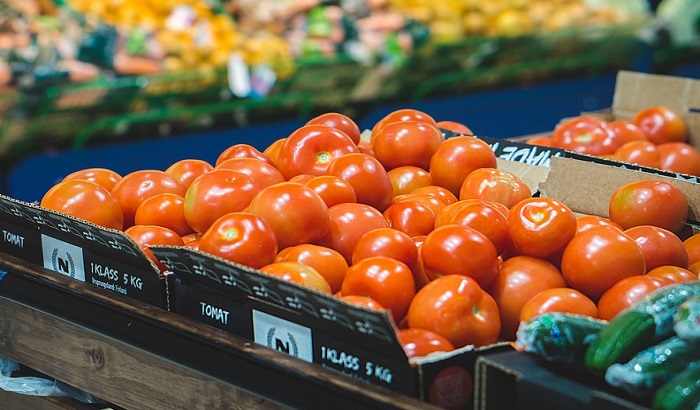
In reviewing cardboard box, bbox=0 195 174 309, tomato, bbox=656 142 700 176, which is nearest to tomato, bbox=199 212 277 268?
cardboard box, bbox=0 195 174 309

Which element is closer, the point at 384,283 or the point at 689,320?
the point at 689,320

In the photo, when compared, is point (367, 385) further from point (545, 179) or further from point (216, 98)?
point (216, 98)

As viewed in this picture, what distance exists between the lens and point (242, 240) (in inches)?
58.7

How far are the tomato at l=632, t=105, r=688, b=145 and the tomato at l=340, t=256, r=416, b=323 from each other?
153cm

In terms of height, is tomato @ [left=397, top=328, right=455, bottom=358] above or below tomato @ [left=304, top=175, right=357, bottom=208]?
below

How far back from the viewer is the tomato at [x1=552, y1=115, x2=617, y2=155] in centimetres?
255

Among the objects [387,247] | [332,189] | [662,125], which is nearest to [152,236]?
[332,189]

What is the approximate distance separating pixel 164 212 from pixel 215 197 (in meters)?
0.14

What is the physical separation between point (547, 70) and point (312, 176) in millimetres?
4053

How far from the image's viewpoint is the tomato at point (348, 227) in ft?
5.44

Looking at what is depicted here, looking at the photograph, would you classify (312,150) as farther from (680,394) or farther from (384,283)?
(680,394)

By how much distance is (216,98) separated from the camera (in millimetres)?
4406

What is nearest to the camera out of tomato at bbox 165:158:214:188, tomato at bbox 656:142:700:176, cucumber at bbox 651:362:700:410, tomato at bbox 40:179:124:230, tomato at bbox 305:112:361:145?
cucumber at bbox 651:362:700:410

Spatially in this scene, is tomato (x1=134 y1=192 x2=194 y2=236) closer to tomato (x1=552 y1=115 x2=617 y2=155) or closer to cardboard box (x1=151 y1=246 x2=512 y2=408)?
cardboard box (x1=151 y1=246 x2=512 y2=408)
